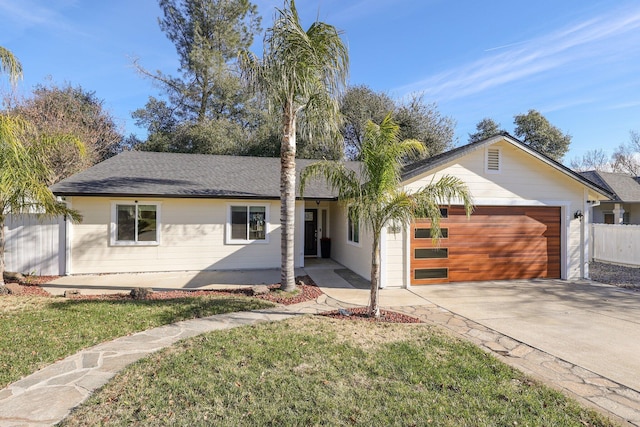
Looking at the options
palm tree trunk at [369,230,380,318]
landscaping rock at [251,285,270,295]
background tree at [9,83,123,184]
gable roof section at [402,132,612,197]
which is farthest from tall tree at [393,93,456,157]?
background tree at [9,83,123,184]

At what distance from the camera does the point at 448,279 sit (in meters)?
8.84

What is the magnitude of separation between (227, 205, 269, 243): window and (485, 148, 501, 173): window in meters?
7.22

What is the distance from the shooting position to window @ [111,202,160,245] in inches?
389

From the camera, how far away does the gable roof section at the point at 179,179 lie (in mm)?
9594

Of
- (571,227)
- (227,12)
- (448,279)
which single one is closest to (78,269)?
(448,279)

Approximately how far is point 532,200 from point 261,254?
349 inches

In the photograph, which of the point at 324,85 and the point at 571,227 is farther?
the point at 571,227

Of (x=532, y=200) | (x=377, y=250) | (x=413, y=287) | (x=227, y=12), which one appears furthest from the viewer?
(x=227, y=12)

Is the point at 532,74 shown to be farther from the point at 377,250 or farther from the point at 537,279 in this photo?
the point at 377,250

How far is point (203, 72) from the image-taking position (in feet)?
72.2

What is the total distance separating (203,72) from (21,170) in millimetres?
17956

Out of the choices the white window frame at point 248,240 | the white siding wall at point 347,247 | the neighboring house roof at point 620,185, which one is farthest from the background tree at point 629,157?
the white window frame at point 248,240

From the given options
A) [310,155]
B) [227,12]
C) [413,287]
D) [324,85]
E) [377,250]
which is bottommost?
[413,287]

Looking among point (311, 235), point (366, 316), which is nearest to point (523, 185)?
point (366, 316)
